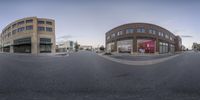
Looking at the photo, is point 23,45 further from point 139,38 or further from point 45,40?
point 139,38

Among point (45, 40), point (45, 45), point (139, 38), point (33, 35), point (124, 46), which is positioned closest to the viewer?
point (33, 35)

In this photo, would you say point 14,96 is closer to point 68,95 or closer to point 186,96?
point 68,95

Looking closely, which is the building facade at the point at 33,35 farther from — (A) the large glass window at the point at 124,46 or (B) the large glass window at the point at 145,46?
(B) the large glass window at the point at 145,46

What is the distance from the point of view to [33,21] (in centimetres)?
5025

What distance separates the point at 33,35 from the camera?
49.0 metres

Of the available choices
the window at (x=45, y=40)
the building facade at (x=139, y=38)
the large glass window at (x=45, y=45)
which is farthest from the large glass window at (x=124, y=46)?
the window at (x=45, y=40)

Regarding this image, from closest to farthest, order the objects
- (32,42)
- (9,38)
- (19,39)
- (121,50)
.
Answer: (32,42)
(19,39)
(121,50)
(9,38)

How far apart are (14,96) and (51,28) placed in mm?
53687

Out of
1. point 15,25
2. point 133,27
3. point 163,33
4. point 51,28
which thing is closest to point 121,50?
point 133,27

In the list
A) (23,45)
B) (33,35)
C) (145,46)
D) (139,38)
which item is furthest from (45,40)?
(145,46)

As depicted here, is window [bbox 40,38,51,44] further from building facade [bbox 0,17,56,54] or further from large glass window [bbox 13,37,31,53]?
large glass window [bbox 13,37,31,53]

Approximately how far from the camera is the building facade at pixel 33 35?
49.0m

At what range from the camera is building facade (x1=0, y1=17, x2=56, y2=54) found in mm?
49000

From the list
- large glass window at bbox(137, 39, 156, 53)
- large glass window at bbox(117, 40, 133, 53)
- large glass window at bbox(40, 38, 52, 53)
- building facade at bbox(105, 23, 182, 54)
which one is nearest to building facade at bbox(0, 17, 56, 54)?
large glass window at bbox(40, 38, 52, 53)
